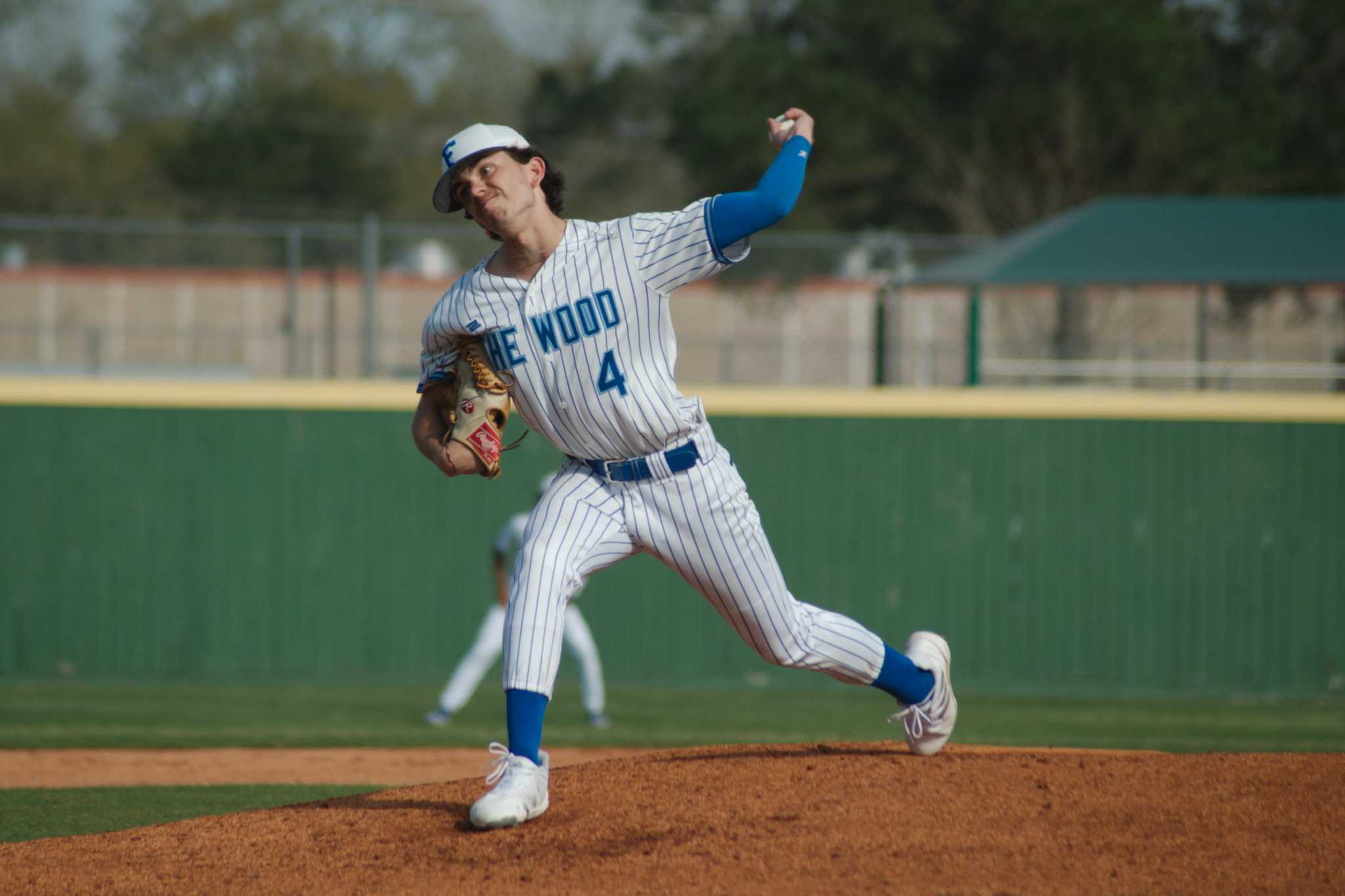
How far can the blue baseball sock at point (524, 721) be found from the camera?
12.1 feet

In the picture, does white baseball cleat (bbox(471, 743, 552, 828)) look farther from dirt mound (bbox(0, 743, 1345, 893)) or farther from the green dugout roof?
the green dugout roof

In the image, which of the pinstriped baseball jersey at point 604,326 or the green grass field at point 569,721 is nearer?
the pinstriped baseball jersey at point 604,326

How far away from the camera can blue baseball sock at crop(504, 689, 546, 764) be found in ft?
12.1

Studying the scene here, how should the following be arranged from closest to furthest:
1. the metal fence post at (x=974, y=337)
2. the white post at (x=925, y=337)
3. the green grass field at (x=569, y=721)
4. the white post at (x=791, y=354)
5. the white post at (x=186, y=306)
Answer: the green grass field at (x=569, y=721), the metal fence post at (x=974, y=337), the white post at (x=925, y=337), the white post at (x=791, y=354), the white post at (x=186, y=306)

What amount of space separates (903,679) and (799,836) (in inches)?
27.9

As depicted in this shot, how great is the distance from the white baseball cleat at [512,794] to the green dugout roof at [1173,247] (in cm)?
847

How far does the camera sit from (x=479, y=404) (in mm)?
3852

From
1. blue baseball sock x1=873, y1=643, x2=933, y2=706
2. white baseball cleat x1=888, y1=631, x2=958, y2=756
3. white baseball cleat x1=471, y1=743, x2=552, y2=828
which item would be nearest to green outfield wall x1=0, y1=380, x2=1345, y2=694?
white baseball cleat x1=888, y1=631, x2=958, y2=756

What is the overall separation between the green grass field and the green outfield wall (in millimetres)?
338

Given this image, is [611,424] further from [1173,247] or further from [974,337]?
[1173,247]

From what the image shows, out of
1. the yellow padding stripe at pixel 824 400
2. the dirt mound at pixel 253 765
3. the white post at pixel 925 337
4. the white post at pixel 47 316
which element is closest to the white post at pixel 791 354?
the white post at pixel 925 337

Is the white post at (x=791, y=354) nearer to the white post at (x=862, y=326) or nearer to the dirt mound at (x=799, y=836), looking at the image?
the white post at (x=862, y=326)

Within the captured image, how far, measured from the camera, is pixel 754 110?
23.2 meters

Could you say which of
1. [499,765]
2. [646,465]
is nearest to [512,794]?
[499,765]
